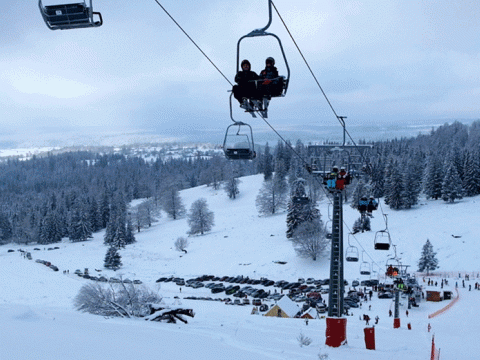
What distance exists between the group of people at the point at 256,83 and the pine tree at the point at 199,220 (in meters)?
63.3

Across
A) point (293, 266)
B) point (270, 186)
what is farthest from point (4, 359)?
point (270, 186)

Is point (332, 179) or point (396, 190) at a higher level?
point (332, 179)

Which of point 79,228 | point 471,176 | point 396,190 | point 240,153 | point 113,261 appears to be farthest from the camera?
point 79,228

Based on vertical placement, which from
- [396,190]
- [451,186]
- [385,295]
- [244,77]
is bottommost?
[385,295]

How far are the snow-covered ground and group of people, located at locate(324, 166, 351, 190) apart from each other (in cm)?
476

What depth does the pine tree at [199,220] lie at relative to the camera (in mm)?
69250

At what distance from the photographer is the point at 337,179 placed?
14.6 metres

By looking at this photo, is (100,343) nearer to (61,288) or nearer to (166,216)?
(61,288)

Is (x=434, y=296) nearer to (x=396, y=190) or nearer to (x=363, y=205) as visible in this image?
(x=363, y=205)

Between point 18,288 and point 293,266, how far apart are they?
27.9 metres

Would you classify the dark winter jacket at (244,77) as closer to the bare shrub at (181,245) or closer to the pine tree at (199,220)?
the bare shrub at (181,245)

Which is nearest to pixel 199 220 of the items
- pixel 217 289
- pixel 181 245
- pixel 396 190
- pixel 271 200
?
pixel 181 245

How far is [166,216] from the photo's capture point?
308ft

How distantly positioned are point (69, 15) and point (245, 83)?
2.68 metres
